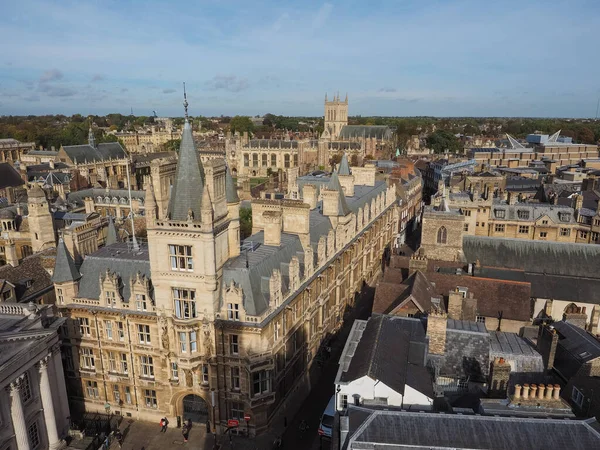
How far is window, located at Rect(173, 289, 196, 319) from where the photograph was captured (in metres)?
29.5

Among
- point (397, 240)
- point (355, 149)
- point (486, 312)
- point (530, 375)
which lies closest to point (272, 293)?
point (530, 375)

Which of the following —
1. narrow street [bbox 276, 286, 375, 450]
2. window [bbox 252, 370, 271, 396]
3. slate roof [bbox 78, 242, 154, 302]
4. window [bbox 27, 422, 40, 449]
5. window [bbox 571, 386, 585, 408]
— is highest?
slate roof [bbox 78, 242, 154, 302]

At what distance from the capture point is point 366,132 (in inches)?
6073

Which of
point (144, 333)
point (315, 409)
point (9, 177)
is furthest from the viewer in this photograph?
point (9, 177)

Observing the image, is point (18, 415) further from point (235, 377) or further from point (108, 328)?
point (235, 377)

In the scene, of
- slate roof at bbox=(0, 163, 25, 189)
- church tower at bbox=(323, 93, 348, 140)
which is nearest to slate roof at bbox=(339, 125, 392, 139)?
church tower at bbox=(323, 93, 348, 140)

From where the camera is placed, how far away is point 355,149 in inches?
5315

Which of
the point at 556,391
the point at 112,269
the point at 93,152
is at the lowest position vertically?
the point at 556,391

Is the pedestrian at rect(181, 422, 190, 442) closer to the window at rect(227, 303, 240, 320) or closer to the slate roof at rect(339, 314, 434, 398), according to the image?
the window at rect(227, 303, 240, 320)

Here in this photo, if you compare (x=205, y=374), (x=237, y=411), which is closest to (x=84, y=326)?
(x=205, y=374)

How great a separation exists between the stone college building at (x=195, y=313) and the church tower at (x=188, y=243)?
2.5 inches

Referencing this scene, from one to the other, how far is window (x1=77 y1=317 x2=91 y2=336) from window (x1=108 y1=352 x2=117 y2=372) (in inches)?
86.4

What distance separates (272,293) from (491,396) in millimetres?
13802

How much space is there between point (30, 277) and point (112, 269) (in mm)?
9690
